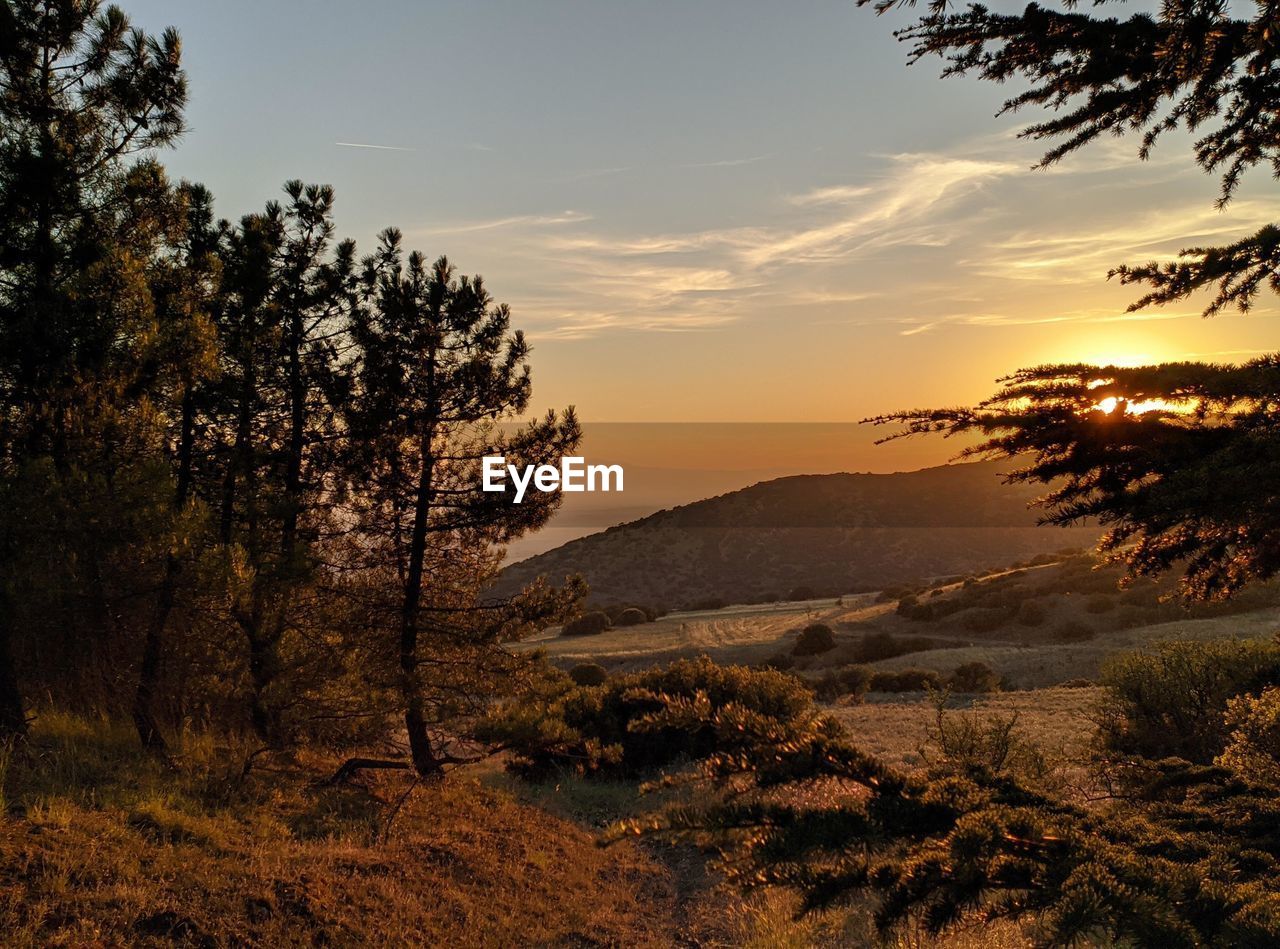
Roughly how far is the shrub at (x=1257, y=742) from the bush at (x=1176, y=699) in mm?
7127

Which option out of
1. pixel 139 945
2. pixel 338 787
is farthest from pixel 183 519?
pixel 139 945

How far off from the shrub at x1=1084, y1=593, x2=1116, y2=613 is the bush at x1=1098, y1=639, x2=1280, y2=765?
27.9 meters

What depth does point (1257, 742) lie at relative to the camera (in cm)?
736

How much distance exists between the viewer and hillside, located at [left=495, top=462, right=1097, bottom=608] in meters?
97.0

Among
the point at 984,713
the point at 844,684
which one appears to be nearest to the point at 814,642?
the point at 844,684

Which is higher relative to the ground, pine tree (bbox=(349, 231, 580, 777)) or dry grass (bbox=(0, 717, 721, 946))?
pine tree (bbox=(349, 231, 580, 777))

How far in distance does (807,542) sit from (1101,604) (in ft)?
230

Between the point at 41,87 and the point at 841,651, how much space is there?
Answer: 124ft

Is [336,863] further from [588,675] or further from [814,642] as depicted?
[814,642]

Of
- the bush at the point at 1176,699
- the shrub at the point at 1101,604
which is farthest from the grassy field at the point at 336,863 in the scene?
the shrub at the point at 1101,604

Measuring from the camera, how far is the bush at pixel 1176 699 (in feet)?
45.8

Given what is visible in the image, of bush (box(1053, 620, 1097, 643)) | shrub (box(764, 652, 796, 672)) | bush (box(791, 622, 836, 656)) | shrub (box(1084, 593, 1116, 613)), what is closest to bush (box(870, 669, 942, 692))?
shrub (box(764, 652, 796, 672))

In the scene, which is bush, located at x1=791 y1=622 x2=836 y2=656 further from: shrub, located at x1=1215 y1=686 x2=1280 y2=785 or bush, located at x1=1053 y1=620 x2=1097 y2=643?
shrub, located at x1=1215 y1=686 x2=1280 y2=785

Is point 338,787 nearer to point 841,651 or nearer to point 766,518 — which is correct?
point 841,651
